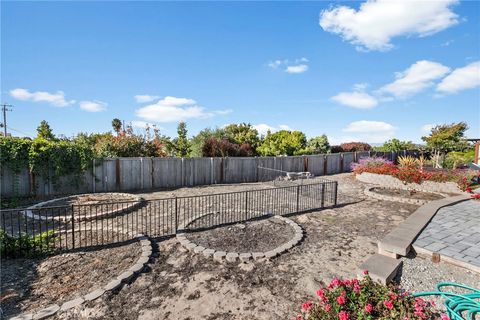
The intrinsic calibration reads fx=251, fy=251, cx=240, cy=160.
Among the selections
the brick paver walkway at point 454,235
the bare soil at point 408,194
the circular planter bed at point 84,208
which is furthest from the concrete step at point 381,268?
the bare soil at point 408,194

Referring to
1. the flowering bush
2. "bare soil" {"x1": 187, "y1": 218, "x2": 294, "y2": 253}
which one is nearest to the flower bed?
"bare soil" {"x1": 187, "y1": 218, "x2": 294, "y2": 253}

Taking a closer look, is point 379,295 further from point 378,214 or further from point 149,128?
point 149,128

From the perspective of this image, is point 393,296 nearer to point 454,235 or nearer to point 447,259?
point 447,259

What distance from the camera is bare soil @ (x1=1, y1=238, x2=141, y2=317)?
10.6 feet

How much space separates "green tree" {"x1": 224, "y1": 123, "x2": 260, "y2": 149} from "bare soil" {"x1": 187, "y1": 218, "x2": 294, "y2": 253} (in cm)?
1425

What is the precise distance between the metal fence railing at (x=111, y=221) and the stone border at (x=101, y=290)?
3.90ft

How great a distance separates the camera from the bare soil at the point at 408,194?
943cm

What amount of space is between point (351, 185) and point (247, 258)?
402 inches

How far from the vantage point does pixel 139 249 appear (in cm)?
463

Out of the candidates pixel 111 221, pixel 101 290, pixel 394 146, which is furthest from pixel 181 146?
pixel 394 146

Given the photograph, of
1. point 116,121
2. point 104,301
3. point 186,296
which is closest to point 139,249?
point 104,301

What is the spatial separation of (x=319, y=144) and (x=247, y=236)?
17.8 m

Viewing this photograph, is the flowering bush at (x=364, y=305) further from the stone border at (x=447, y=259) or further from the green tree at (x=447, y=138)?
the green tree at (x=447, y=138)

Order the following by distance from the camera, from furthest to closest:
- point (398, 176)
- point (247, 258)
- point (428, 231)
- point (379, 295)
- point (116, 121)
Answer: point (116, 121), point (398, 176), point (428, 231), point (247, 258), point (379, 295)
